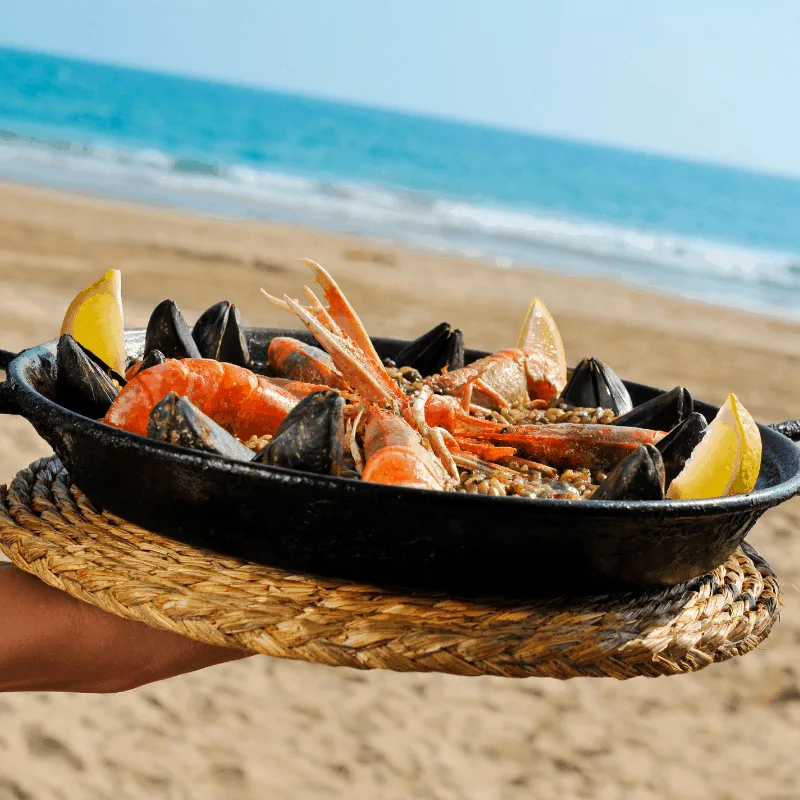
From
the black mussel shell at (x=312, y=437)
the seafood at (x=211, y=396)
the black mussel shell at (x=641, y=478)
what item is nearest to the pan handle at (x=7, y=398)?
the seafood at (x=211, y=396)

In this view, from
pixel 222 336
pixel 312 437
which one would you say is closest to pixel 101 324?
pixel 222 336

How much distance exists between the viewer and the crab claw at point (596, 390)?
7.22 feet

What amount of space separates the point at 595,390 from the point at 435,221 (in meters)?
18.7

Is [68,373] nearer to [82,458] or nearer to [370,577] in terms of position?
[82,458]

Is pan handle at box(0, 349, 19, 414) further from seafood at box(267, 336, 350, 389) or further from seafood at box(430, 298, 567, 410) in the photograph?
seafood at box(430, 298, 567, 410)

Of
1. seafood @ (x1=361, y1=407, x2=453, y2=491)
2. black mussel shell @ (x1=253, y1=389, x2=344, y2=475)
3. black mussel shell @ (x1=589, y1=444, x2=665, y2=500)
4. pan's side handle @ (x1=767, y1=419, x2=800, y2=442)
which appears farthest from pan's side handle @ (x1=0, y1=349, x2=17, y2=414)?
pan's side handle @ (x1=767, y1=419, x2=800, y2=442)

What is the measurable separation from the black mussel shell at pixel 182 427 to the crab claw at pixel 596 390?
1.04 meters

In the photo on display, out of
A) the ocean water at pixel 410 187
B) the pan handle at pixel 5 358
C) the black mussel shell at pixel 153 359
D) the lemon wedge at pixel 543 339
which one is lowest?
the pan handle at pixel 5 358

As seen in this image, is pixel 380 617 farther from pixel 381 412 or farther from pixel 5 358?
pixel 5 358

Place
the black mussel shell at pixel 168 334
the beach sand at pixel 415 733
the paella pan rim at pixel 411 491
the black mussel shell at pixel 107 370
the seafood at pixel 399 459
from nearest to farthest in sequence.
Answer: the paella pan rim at pixel 411 491
the seafood at pixel 399 459
the black mussel shell at pixel 107 370
the black mussel shell at pixel 168 334
the beach sand at pixel 415 733

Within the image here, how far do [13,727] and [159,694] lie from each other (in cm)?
53

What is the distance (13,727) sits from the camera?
3.30 meters

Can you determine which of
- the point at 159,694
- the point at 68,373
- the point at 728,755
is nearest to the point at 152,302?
the point at 159,694

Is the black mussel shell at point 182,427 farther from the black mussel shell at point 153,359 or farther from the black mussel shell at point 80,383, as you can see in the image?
the black mussel shell at point 153,359
